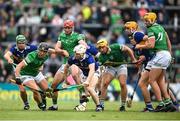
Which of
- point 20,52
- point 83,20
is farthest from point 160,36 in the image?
point 83,20

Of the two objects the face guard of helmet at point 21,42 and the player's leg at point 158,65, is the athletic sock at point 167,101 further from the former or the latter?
the face guard of helmet at point 21,42

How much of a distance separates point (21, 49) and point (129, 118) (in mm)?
5559

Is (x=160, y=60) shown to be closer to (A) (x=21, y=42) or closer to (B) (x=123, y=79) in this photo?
(B) (x=123, y=79)

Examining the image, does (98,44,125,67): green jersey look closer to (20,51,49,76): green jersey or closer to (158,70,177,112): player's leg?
(158,70,177,112): player's leg

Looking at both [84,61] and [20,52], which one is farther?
[20,52]

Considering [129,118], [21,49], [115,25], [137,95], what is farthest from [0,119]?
[115,25]

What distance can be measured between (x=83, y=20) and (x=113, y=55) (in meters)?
14.4

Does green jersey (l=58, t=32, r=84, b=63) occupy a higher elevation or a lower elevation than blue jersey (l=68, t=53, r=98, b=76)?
higher

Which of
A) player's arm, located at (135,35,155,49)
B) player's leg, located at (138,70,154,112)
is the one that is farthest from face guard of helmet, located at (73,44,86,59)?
player's leg, located at (138,70,154,112)

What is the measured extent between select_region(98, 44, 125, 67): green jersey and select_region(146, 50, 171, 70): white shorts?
122cm

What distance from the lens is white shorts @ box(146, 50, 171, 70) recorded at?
75.7 ft

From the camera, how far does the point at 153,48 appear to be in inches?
909

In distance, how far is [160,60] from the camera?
23.1m

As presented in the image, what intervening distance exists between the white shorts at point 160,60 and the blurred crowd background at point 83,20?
13.5 metres
